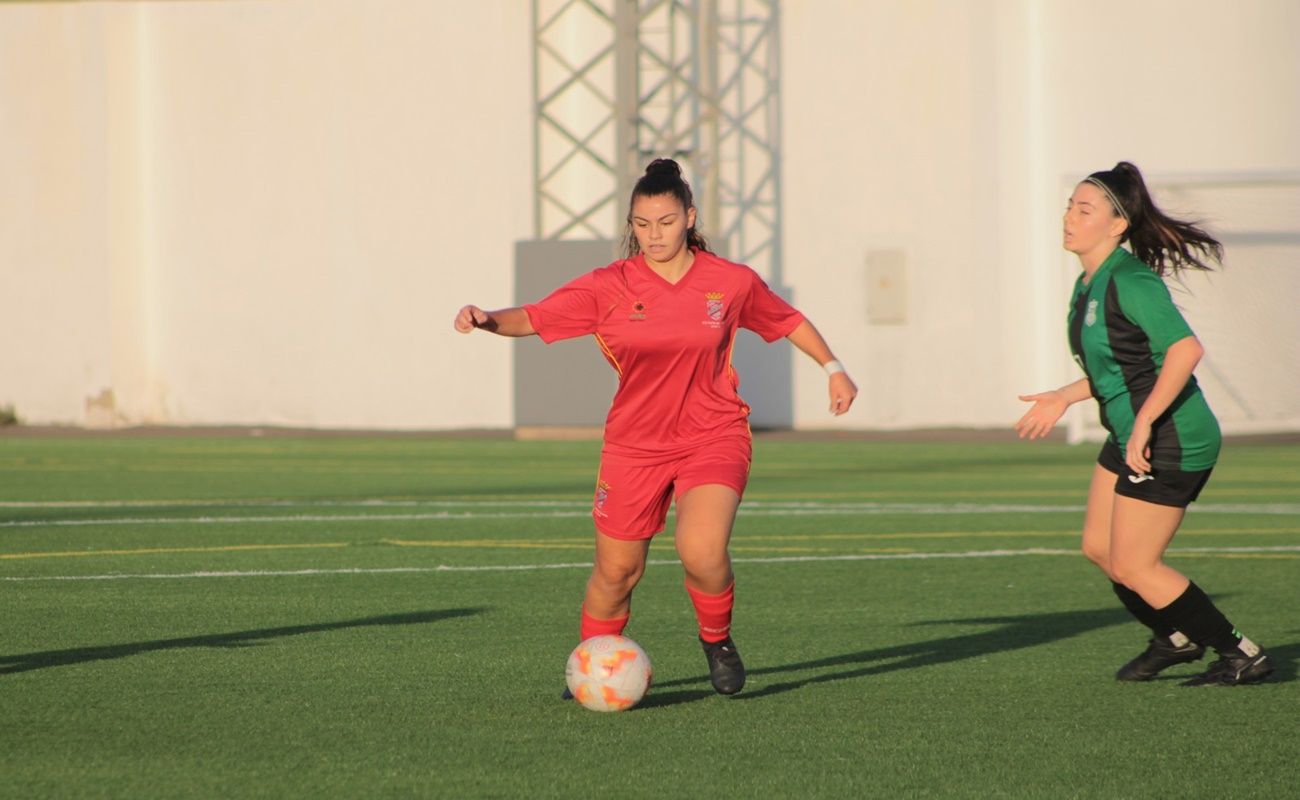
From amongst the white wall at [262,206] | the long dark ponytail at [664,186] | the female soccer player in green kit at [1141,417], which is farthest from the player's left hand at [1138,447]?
the white wall at [262,206]

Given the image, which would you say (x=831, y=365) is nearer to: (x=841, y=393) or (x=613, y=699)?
(x=841, y=393)

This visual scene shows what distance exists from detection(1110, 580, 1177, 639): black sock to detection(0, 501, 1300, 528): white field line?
6.87 metres

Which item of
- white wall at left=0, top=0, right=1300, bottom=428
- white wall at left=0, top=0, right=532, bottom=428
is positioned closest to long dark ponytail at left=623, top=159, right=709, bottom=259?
white wall at left=0, top=0, right=1300, bottom=428

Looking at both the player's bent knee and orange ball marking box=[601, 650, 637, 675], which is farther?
the player's bent knee

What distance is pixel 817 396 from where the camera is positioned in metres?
27.8

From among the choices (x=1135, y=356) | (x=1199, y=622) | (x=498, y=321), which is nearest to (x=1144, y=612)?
(x=1199, y=622)

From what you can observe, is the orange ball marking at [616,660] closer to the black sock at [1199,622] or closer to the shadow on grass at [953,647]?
the shadow on grass at [953,647]

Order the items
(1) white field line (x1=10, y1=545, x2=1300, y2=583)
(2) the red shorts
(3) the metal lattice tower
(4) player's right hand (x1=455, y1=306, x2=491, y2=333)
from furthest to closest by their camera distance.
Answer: (3) the metal lattice tower, (1) white field line (x1=10, y1=545, x2=1300, y2=583), (2) the red shorts, (4) player's right hand (x1=455, y1=306, x2=491, y2=333)

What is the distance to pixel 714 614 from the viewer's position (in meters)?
6.50

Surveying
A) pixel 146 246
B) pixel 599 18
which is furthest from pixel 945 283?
pixel 146 246

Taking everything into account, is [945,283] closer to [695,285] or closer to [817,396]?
[817,396]

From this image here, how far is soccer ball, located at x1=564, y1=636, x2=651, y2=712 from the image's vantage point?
616 cm

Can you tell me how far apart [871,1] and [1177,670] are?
20840 millimetres

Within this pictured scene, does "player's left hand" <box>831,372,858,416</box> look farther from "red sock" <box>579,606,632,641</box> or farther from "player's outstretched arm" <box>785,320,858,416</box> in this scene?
"red sock" <box>579,606,632,641</box>
